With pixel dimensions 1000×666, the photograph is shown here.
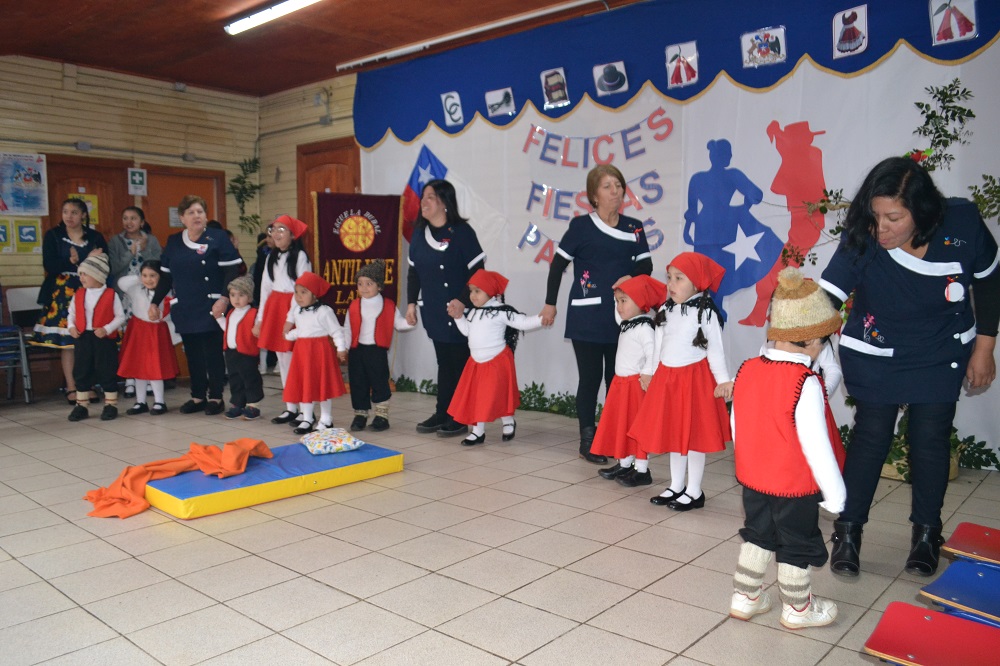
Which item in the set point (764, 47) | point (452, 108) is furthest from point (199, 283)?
point (764, 47)

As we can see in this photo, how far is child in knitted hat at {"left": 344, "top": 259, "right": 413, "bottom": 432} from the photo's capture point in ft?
17.3

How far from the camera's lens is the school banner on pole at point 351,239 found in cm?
665

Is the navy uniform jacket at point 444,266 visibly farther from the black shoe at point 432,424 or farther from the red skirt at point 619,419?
the red skirt at point 619,419

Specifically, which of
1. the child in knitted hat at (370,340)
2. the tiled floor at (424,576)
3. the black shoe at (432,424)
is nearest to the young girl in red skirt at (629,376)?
the tiled floor at (424,576)

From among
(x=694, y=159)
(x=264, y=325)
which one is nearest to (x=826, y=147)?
(x=694, y=159)

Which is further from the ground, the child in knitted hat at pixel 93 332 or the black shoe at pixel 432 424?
the child in knitted hat at pixel 93 332

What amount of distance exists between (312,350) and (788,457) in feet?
11.8

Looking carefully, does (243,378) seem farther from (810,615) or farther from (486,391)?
(810,615)

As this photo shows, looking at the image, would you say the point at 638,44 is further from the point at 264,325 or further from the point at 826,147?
the point at 264,325

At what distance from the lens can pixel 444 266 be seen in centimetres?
509

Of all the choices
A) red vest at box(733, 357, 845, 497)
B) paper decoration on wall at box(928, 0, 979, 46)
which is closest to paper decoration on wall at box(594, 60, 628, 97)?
paper decoration on wall at box(928, 0, 979, 46)

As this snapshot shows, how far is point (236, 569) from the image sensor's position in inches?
115

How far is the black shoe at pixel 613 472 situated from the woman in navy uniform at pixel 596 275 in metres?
0.26

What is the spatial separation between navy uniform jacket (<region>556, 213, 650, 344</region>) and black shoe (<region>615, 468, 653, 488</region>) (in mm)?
789
